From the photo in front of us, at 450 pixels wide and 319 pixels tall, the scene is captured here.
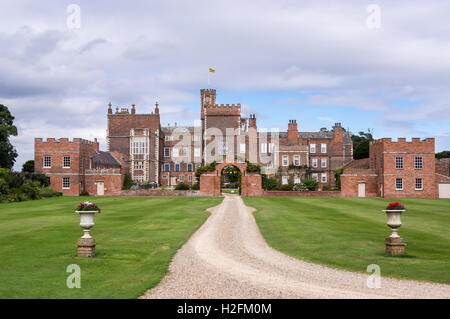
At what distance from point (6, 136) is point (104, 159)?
41.8 ft

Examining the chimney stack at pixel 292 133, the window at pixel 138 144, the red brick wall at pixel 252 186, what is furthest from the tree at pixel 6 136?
the chimney stack at pixel 292 133

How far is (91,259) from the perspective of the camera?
12.2 m

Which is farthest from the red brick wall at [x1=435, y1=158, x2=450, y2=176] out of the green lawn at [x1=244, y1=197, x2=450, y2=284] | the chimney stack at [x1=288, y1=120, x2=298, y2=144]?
the green lawn at [x1=244, y1=197, x2=450, y2=284]

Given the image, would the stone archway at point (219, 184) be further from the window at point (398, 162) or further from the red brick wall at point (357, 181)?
the window at point (398, 162)

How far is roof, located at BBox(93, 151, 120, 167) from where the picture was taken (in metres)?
57.6

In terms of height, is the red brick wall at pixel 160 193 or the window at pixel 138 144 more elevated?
the window at pixel 138 144

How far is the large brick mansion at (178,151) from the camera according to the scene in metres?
52.7

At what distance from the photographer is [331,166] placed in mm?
77312

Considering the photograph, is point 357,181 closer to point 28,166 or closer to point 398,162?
point 398,162

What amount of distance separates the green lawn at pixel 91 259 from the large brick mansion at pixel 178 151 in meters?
31.6

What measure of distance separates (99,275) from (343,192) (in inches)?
1680

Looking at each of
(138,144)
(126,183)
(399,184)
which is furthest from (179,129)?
(399,184)

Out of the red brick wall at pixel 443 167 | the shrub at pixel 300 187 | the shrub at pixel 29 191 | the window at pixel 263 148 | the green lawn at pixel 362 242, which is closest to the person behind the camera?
the green lawn at pixel 362 242

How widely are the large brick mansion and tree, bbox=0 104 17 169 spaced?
3.19 m
